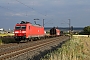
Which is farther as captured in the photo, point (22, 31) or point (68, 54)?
point (22, 31)

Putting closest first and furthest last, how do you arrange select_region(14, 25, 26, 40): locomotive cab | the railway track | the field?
the field < the railway track < select_region(14, 25, 26, 40): locomotive cab

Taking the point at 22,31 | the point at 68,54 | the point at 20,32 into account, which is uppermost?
the point at 22,31

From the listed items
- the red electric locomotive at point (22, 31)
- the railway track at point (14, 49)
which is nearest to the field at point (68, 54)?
the railway track at point (14, 49)

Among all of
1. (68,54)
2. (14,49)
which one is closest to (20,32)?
(14,49)

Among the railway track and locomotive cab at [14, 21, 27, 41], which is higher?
locomotive cab at [14, 21, 27, 41]

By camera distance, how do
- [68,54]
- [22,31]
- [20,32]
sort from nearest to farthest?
[68,54] < [20,32] < [22,31]

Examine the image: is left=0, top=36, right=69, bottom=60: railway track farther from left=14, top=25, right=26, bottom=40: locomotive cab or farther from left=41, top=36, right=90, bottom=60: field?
left=14, top=25, right=26, bottom=40: locomotive cab

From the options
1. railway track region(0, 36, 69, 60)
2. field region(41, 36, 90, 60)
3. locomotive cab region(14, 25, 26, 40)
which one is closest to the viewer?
field region(41, 36, 90, 60)

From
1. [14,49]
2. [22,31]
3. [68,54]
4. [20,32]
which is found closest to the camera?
[68,54]

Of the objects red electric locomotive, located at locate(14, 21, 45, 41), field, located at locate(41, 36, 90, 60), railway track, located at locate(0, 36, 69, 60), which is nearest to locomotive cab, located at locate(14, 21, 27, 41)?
red electric locomotive, located at locate(14, 21, 45, 41)

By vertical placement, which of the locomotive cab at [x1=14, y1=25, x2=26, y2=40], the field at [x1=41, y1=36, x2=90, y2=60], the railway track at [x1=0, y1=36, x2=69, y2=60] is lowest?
the railway track at [x1=0, y1=36, x2=69, y2=60]

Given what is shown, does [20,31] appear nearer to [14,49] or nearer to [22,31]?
[22,31]

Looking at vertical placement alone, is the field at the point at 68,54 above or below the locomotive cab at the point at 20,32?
below

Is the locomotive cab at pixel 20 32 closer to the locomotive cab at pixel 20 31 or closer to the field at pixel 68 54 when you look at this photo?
the locomotive cab at pixel 20 31
